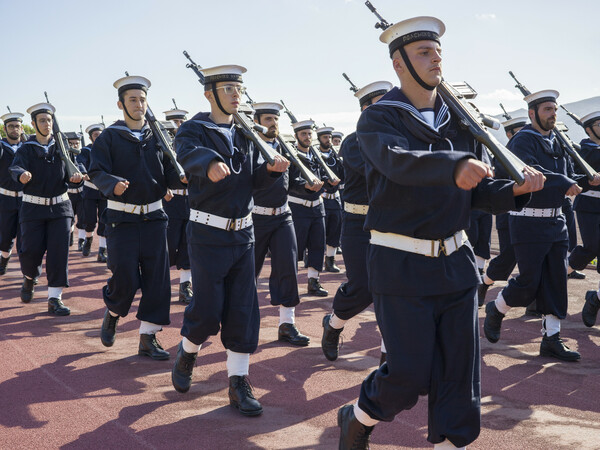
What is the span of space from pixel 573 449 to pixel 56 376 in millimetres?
3832

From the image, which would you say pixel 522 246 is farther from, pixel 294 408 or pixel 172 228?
pixel 172 228

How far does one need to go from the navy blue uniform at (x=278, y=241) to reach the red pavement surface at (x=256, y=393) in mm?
521

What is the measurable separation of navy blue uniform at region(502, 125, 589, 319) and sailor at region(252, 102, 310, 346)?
210 cm

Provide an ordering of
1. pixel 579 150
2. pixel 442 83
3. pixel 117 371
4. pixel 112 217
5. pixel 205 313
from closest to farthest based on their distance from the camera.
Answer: pixel 442 83 → pixel 205 313 → pixel 117 371 → pixel 112 217 → pixel 579 150

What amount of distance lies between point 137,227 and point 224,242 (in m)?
1.52

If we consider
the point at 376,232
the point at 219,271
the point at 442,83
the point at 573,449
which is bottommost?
the point at 573,449

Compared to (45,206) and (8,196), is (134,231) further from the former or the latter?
(8,196)

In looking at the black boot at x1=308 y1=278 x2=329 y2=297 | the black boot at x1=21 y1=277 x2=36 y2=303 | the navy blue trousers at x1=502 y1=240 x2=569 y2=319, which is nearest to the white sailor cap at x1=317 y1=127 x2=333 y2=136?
the black boot at x1=308 y1=278 x2=329 y2=297

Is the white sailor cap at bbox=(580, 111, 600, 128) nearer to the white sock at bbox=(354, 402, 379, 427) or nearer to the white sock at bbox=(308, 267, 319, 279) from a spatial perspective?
the white sock at bbox=(308, 267, 319, 279)

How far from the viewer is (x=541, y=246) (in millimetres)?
6004

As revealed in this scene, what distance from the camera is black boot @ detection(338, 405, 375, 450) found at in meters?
3.41

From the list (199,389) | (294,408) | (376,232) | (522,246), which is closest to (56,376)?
(199,389)

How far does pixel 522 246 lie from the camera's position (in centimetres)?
610

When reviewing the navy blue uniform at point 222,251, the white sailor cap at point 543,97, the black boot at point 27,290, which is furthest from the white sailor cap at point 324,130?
the navy blue uniform at point 222,251
